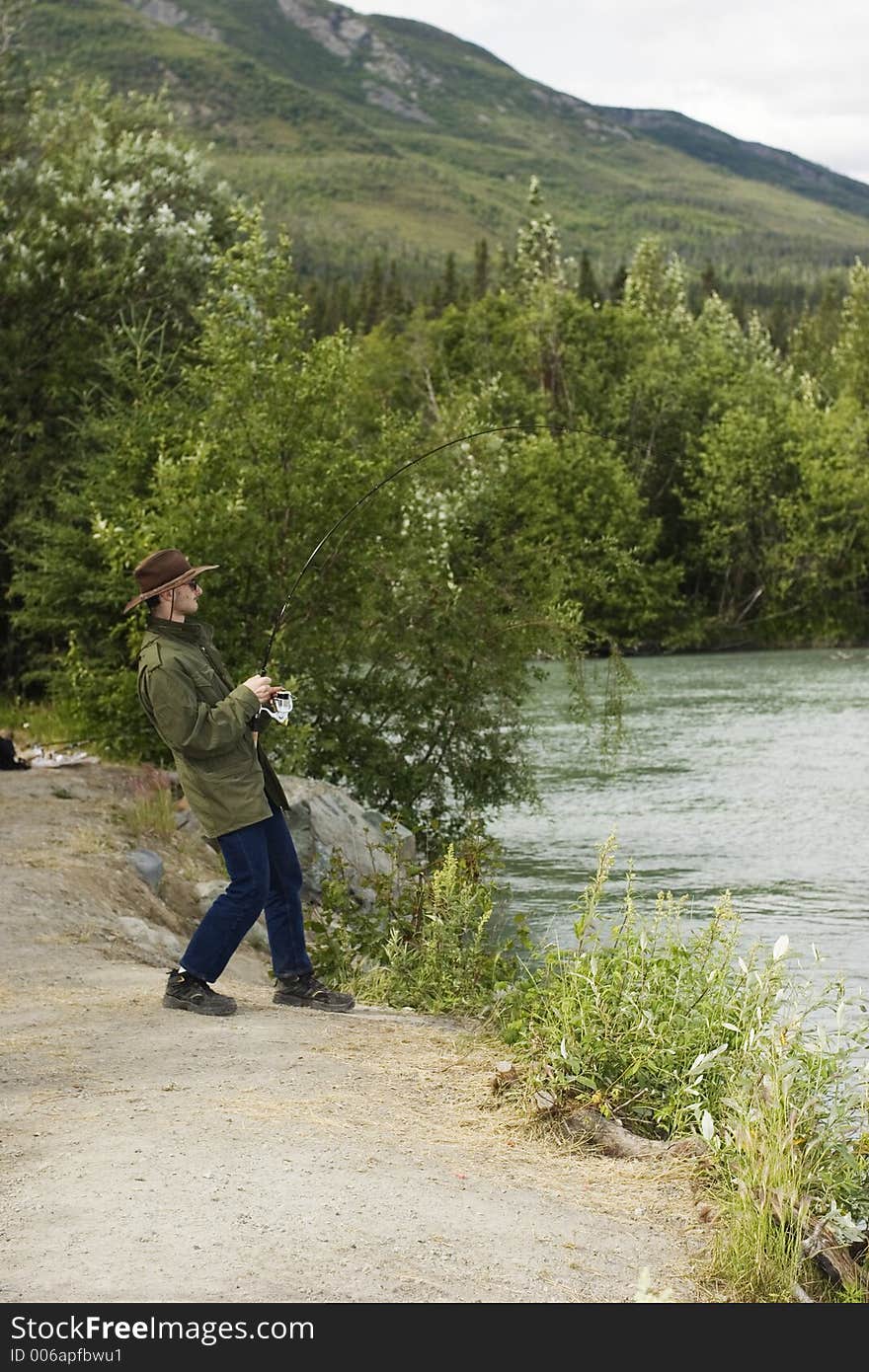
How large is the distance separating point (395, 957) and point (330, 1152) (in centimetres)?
348

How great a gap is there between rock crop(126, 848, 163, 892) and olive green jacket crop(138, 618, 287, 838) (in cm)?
459

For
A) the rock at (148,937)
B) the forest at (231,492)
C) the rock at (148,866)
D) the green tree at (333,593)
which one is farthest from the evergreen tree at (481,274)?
the rock at (148,937)

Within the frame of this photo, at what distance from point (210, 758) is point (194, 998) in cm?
109

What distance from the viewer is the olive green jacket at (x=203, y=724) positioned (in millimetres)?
6922

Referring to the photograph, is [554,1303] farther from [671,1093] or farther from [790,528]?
[790,528]

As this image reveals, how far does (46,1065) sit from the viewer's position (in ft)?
20.6

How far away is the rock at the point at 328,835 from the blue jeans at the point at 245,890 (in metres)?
4.50

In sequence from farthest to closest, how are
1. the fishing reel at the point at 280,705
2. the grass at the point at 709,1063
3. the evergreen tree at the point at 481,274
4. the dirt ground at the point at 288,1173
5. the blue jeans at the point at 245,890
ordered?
the evergreen tree at the point at 481,274, the blue jeans at the point at 245,890, the fishing reel at the point at 280,705, the grass at the point at 709,1063, the dirt ground at the point at 288,1173

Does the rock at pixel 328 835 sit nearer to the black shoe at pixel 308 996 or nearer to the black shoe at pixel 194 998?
the black shoe at pixel 308 996

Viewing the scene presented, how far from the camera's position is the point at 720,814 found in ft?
65.1

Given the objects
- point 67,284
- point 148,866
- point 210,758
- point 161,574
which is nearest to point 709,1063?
point 210,758

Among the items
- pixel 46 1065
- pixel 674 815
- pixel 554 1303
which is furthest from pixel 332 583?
pixel 554 1303

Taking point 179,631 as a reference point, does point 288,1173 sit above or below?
below

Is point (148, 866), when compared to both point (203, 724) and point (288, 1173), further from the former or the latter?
point (288, 1173)
